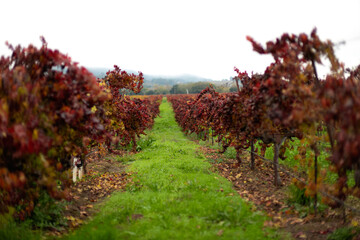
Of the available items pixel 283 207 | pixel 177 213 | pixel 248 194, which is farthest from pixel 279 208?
pixel 177 213

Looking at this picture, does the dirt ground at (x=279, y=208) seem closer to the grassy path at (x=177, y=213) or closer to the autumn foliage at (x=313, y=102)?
the grassy path at (x=177, y=213)

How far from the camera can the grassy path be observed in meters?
4.10

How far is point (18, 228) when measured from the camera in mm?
3801

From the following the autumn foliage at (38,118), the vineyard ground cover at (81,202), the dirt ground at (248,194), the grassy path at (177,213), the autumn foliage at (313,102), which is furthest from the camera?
the dirt ground at (248,194)

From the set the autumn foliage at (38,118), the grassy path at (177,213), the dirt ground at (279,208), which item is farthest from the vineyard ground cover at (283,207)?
the autumn foliage at (38,118)

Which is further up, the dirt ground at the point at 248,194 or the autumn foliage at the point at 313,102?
the autumn foliage at the point at 313,102

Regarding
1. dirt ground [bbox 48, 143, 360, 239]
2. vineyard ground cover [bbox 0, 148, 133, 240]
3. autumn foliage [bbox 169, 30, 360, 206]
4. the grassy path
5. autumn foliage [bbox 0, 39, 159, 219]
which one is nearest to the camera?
autumn foliage [bbox 169, 30, 360, 206]

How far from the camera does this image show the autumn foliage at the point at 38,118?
3.12m

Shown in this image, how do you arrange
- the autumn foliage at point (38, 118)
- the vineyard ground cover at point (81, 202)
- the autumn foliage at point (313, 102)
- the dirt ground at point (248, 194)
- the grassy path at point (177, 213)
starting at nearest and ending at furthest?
the autumn foliage at point (313, 102), the autumn foliage at point (38, 118), the vineyard ground cover at point (81, 202), the grassy path at point (177, 213), the dirt ground at point (248, 194)

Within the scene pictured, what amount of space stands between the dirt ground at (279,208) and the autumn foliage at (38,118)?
11.2 ft

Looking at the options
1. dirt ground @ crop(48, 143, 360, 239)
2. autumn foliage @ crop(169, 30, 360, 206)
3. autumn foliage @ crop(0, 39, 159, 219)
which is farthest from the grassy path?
autumn foliage @ crop(169, 30, 360, 206)

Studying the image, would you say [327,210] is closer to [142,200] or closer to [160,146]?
[142,200]

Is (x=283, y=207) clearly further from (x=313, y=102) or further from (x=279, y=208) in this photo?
(x=313, y=102)

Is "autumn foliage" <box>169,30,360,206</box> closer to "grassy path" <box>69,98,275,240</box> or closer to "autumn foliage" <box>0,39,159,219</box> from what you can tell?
"grassy path" <box>69,98,275,240</box>
